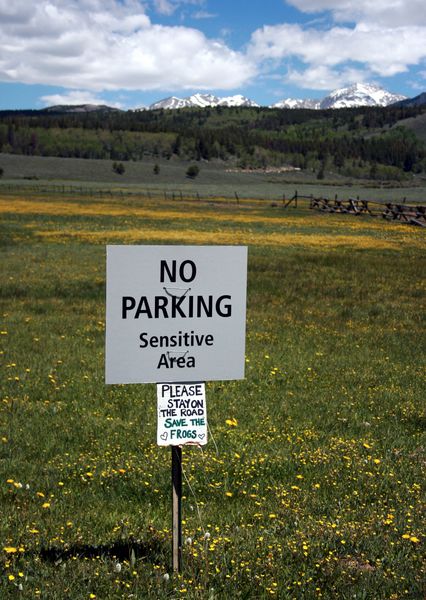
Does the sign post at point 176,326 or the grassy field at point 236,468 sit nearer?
the sign post at point 176,326

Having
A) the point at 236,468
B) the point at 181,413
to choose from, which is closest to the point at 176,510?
the point at 181,413

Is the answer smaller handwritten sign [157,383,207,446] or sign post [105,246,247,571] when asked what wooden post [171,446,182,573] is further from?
smaller handwritten sign [157,383,207,446]

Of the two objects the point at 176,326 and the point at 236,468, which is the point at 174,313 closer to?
the point at 176,326

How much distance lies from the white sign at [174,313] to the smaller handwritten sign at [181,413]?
0.16 m

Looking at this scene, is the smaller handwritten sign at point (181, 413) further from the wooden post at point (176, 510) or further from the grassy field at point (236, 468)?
the grassy field at point (236, 468)

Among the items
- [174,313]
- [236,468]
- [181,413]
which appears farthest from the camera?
[236,468]

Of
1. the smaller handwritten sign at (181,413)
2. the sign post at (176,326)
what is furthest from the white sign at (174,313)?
the smaller handwritten sign at (181,413)

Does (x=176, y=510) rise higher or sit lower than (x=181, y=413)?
lower

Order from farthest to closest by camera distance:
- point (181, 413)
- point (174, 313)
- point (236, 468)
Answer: point (236, 468) < point (181, 413) < point (174, 313)

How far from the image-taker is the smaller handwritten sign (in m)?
4.85

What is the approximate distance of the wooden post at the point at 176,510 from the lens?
4781 mm

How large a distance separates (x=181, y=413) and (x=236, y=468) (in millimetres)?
2777

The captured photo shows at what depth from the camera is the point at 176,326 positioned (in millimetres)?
4766

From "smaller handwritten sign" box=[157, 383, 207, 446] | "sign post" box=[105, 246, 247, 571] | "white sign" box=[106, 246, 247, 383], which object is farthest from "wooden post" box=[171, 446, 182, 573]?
"white sign" box=[106, 246, 247, 383]
